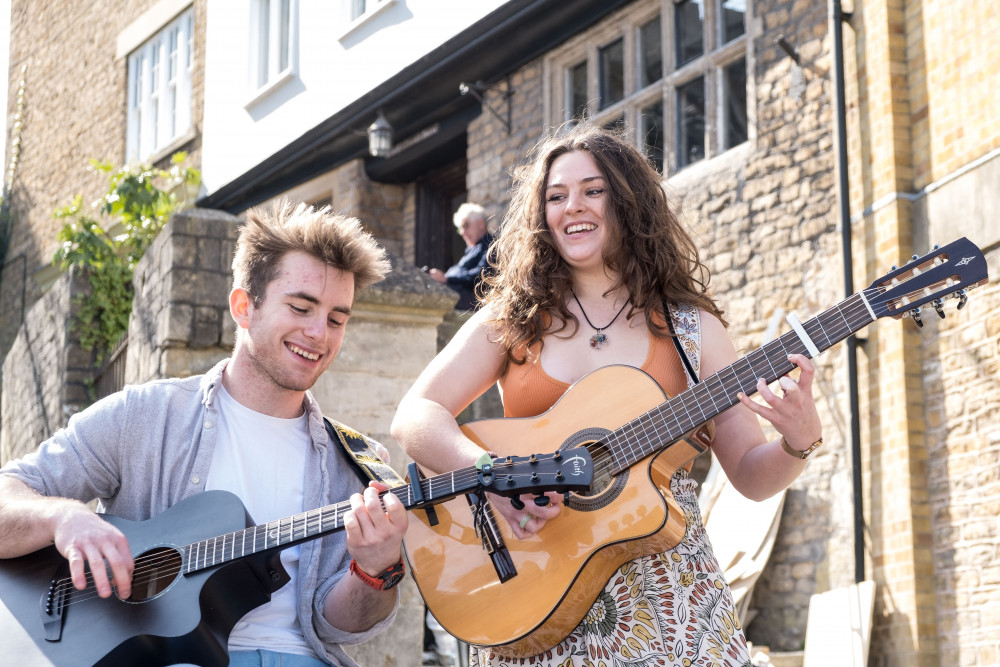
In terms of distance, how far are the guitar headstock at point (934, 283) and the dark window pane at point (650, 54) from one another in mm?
7192

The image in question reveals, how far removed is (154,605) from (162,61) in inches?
615

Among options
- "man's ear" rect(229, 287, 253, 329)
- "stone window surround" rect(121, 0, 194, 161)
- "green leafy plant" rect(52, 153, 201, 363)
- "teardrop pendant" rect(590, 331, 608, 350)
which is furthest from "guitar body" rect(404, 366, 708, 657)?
"stone window surround" rect(121, 0, 194, 161)

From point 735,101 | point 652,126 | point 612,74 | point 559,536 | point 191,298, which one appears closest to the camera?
point 559,536

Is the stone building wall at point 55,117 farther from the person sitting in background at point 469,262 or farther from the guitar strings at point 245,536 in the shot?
the guitar strings at point 245,536

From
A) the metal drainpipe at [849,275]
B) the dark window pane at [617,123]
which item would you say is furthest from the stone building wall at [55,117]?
the metal drainpipe at [849,275]

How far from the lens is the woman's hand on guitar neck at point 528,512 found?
260 cm

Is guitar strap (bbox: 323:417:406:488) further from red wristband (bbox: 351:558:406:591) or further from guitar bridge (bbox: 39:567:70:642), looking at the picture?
guitar bridge (bbox: 39:567:70:642)

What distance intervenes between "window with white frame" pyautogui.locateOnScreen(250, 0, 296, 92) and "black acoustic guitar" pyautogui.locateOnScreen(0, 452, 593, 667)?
11.7 metres

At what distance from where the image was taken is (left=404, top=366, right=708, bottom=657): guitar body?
98.9 inches

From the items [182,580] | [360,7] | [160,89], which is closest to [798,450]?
[182,580]

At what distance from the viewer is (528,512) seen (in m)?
2.64

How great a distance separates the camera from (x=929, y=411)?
23.9 feet

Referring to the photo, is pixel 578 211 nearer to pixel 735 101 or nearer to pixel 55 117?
pixel 735 101

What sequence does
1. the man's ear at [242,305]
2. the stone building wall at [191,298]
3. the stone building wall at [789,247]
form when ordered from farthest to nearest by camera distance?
1. the stone building wall at [789,247]
2. the stone building wall at [191,298]
3. the man's ear at [242,305]
